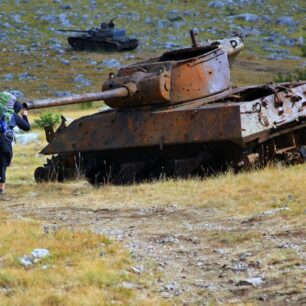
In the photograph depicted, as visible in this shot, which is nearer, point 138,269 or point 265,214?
point 138,269

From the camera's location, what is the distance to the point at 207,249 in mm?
9898

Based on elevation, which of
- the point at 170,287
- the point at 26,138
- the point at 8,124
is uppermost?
the point at 8,124

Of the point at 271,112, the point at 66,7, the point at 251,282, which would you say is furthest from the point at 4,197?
the point at 66,7

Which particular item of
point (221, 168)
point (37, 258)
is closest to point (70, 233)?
point (37, 258)

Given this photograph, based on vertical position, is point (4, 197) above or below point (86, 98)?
below

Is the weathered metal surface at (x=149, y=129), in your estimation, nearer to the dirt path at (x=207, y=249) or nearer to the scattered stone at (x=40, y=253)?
the dirt path at (x=207, y=249)

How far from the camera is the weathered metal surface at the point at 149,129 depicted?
596 inches

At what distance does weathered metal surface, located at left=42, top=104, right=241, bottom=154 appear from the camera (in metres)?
15.1

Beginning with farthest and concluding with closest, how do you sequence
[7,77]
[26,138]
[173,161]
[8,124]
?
[7,77]
[26,138]
[173,161]
[8,124]

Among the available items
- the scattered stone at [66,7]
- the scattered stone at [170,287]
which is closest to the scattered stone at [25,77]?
the scattered stone at [66,7]

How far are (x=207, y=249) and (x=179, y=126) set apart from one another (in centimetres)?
586

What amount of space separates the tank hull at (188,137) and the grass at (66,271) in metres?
4.86

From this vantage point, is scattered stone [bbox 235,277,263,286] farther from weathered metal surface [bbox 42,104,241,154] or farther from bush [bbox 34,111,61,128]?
bush [bbox 34,111,61,128]

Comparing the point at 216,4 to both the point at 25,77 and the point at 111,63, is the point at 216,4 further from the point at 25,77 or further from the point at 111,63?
the point at 25,77
